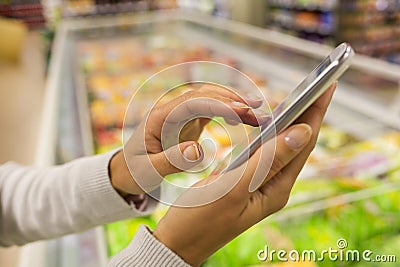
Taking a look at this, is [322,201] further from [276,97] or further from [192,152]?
[192,152]

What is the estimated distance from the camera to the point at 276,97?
83.8 inches

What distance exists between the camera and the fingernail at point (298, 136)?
460 millimetres

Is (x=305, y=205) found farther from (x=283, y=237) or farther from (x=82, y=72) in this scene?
(x=82, y=72)

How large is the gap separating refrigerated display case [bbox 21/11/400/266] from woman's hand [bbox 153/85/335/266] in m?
0.18

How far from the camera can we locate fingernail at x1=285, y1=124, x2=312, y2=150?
0.46 meters

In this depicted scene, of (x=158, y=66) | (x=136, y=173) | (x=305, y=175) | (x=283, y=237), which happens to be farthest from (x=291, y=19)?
(x=136, y=173)

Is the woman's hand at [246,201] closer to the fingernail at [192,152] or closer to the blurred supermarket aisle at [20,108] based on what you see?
the fingernail at [192,152]

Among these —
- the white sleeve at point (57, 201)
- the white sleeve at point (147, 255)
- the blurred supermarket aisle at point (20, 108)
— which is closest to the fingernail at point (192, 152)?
the white sleeve at point (147, 255)

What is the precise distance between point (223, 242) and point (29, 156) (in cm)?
381

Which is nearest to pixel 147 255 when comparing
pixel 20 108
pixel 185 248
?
pixel 185 248

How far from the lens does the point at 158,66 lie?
10.5ft

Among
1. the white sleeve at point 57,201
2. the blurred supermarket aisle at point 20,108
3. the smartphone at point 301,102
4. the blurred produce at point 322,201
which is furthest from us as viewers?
the blurred supermarket aisle at point 20,108

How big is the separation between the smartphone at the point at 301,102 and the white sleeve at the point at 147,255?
11cm

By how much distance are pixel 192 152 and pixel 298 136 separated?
0.11 metres
